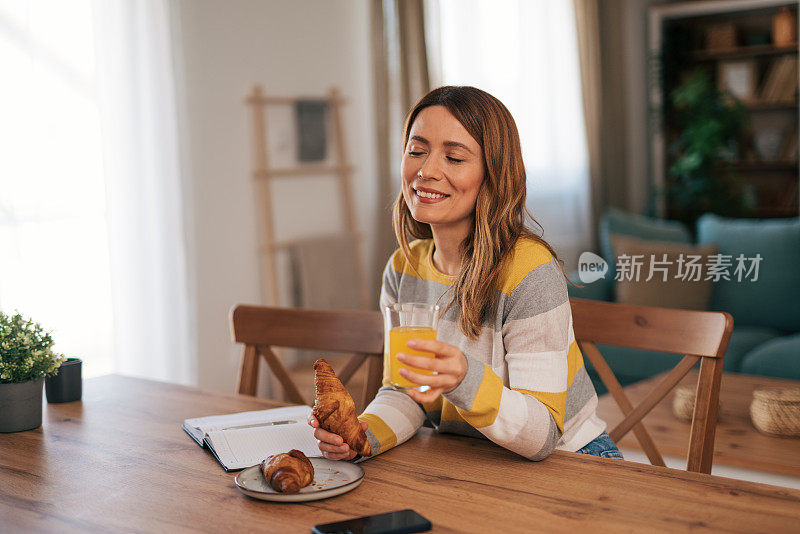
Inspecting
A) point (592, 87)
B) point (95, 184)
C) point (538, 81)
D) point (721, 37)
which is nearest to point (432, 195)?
point (95, 184)

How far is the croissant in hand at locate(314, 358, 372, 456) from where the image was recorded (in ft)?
3.50

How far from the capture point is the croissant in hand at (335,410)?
1066 mm

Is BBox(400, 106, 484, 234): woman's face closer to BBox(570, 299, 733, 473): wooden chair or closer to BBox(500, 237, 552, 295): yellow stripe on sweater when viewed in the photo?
BBox(500, 237, 552, 295): yellow stripe on sweater

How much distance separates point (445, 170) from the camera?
1.28 metres

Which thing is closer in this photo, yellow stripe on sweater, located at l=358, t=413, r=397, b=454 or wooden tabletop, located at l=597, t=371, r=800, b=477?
yellow stripe on sweater, located at l=358, t=413, r=397, b=454

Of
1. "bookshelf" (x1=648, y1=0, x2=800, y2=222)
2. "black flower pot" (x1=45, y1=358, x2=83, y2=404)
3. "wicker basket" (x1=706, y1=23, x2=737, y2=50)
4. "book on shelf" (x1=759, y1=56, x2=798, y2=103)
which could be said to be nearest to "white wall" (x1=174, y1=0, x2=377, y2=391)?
"black flower pot" (x1=45, y1=358, x2=83, y2=404)

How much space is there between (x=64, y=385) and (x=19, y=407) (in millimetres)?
183

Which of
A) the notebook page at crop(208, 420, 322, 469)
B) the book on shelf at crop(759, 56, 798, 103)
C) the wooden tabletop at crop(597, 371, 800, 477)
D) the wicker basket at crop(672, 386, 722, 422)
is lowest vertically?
the wooden tabletop at crop(597, 371, 800, 477)

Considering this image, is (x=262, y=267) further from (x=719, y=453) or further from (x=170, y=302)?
(x=719, y=453)

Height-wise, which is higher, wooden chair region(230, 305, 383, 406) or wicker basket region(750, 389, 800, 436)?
wooden chair region(230, 305, 383, 406)

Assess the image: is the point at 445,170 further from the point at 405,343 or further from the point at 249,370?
the point at 249,370

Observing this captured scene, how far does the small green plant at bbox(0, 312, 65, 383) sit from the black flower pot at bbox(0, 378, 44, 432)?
0.02 m

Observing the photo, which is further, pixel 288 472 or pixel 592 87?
pixel 592 87

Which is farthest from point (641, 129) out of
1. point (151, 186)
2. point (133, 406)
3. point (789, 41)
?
point (133, 406)
